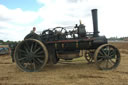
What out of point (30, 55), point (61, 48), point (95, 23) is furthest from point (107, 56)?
point (30, 55)

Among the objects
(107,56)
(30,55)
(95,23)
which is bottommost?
(107,56)

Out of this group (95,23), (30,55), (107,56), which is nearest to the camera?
(107,56)

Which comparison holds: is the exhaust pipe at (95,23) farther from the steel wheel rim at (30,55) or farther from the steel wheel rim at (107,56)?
the steel wheel rim at (30,55)

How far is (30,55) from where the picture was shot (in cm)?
570

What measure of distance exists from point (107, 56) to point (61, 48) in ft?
6.75

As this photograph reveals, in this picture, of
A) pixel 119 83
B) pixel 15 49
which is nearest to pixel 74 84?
pixel 119 83

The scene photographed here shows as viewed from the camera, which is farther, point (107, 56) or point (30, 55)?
point (30, 55)

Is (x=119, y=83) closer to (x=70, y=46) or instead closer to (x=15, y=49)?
(x=70, y=46)

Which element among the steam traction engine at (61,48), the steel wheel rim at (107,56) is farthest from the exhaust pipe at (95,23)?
the steel wheel rim at (107,56)

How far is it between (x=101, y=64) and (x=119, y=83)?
6.03 ft

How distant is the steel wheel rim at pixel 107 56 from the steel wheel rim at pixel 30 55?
94.8 inches

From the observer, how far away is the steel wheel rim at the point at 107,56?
18.2 feet

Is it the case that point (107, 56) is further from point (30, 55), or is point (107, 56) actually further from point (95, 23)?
point (30, 55)

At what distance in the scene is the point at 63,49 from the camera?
6070 millimetres
